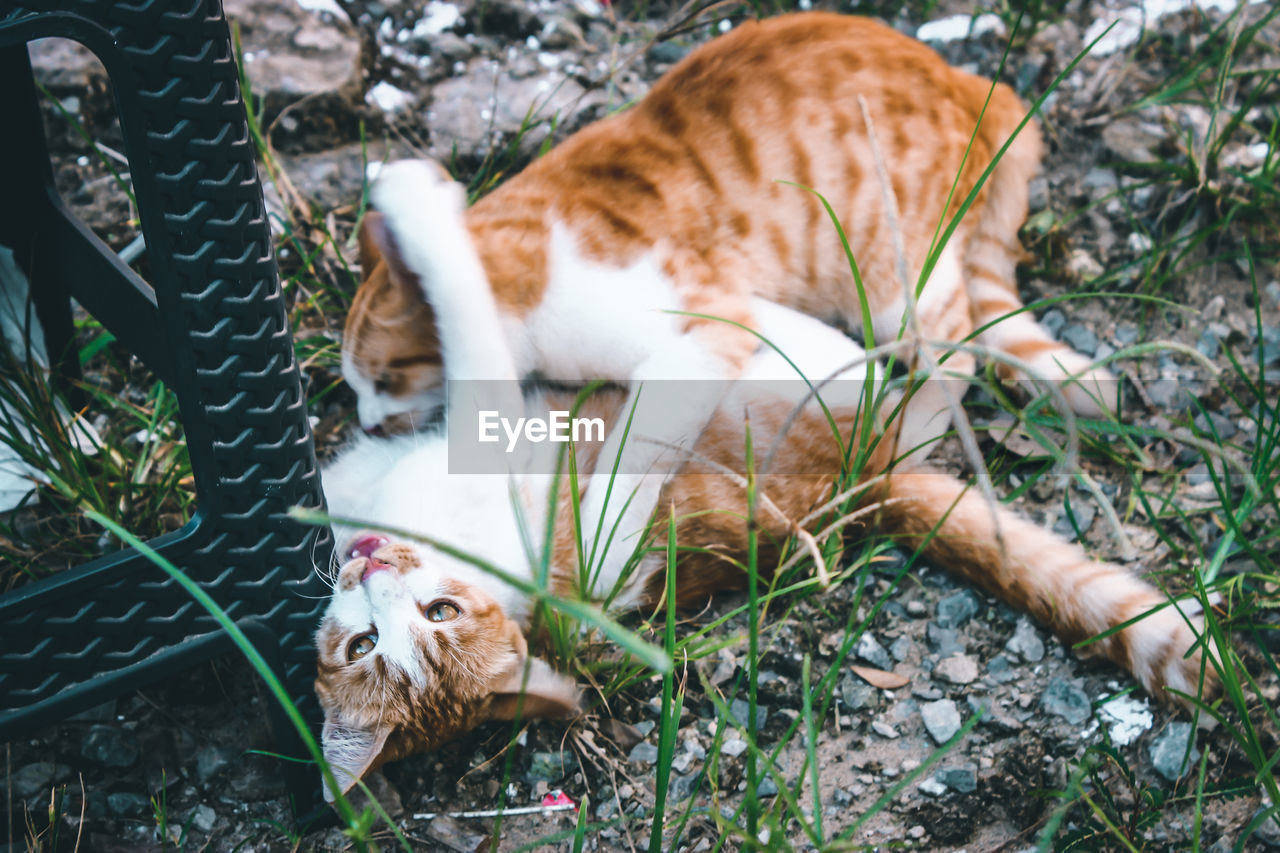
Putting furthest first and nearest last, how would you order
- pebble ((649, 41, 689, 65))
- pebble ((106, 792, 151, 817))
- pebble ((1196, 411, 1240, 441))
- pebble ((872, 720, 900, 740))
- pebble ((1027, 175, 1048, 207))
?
A: pebble ((649, 41, 689, 65)) < pebble ((1027, 175, 1048, 207)) < pebble ((1196, 411, 1240, 441)) < pebble ((872, 720, 900, 740)) < pebble ((106, 792, 151, 817))

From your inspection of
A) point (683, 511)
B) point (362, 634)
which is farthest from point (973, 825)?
point (362, 634)

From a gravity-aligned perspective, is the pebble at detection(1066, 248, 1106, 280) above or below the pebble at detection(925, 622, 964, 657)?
above

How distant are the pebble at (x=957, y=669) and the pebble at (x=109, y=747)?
1417mm

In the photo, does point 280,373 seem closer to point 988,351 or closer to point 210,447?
point 210,447

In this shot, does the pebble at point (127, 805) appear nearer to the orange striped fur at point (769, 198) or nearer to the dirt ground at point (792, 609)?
the dirt ground at point (792, 609)

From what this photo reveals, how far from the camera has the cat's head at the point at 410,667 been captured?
4.59ft

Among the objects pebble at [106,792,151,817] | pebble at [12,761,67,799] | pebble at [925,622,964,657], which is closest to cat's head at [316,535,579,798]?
pebble at [106,792,151,817]

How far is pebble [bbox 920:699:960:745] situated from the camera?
60.6 inches

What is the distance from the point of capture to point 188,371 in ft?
3.59

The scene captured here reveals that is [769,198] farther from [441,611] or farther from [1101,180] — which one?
[441,611]

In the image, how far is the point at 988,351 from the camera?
2.78ft

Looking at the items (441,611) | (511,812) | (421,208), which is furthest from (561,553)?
(421,208)

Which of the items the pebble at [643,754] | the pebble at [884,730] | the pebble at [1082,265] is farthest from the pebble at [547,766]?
the pebble at [1082,265]

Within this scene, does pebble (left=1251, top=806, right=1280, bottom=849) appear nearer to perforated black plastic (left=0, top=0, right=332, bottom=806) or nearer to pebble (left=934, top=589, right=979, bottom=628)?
pebble (left=934, top=589, right=979, bottom=628)
